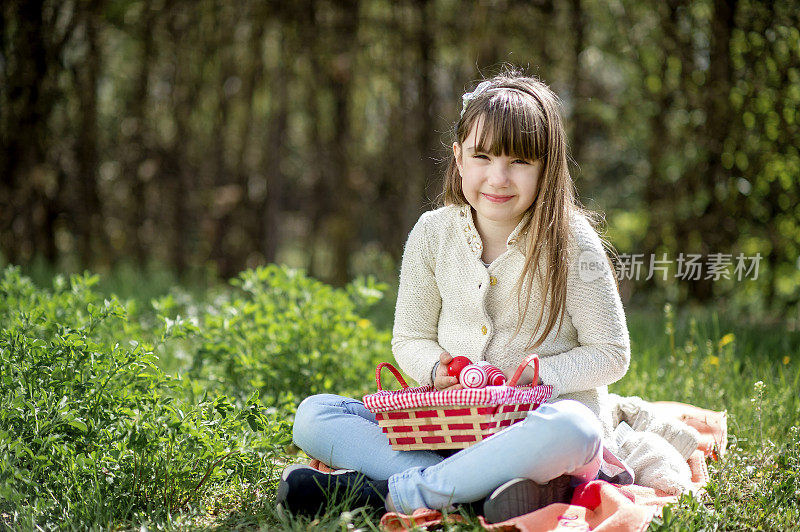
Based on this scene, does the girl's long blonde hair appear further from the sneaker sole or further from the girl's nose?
the sneaker sole

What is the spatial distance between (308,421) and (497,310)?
0.61 m

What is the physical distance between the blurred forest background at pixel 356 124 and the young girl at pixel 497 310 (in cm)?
203

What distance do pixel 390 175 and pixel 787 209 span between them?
3.06 meters

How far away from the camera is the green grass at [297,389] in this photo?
2064mm

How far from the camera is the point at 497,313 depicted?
7.55 feet

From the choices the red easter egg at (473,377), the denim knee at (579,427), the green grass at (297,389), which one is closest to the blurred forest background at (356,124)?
the green grass at (297,389)

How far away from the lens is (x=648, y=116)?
195 inches

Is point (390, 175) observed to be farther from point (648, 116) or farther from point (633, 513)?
point (633, 513)

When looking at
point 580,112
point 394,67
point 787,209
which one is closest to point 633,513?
point 787,209

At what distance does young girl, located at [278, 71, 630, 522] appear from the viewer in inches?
80.7

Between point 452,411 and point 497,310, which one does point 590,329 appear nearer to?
point 497,310

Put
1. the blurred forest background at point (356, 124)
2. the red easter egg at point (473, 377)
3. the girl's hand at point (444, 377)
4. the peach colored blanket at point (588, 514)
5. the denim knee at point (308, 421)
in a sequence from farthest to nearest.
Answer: the blurred forest background at point (356, 124) → the denim knee at point (308, 421) → the girl's hand at point (444, 377) → the red easter egg at point (473, 377) → the peach colored blanket at point (588, 514)

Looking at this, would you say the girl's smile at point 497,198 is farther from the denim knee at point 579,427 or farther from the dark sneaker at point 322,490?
the dark sneaker at point 322,490

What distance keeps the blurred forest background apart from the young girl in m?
2.03
